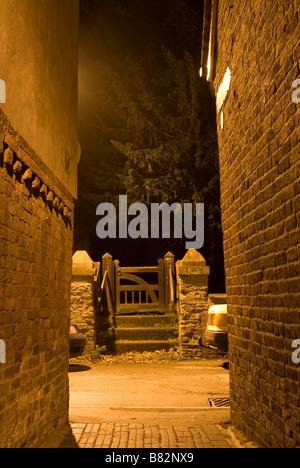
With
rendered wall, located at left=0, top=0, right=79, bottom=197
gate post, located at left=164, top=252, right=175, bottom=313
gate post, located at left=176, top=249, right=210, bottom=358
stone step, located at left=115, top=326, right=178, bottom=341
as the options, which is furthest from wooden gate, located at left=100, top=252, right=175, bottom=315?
rendered wall, located at left=0, top=0, right=79, bottom=197

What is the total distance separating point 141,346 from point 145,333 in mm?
548

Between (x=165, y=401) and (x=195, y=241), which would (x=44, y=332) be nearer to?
(x=165, y=401)

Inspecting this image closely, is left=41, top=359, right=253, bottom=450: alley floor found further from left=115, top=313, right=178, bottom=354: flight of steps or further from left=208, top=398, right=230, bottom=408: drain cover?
left=115, top=313, right=178, bottom=354: flight of steps

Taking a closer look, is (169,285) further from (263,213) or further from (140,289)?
(263,213)

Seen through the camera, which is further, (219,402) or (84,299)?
(84,299)

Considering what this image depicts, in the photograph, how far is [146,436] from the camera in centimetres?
530

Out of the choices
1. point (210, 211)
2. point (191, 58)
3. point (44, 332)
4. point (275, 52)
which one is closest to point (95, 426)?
point (44, 332)

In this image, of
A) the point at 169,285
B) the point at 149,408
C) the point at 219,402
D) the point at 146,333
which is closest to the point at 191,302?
the point at 146,333

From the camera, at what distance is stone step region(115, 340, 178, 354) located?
12602 millimetres

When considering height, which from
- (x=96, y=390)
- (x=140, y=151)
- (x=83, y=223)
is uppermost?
(x=140, y=151)

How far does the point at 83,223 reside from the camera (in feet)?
69.7

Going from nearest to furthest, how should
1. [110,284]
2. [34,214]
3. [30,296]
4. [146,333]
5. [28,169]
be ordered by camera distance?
[28,169] < [30,296] < [34,214] < [146,333] < [110,284]

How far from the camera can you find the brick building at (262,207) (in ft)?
11.4

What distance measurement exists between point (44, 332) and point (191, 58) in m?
17.8
